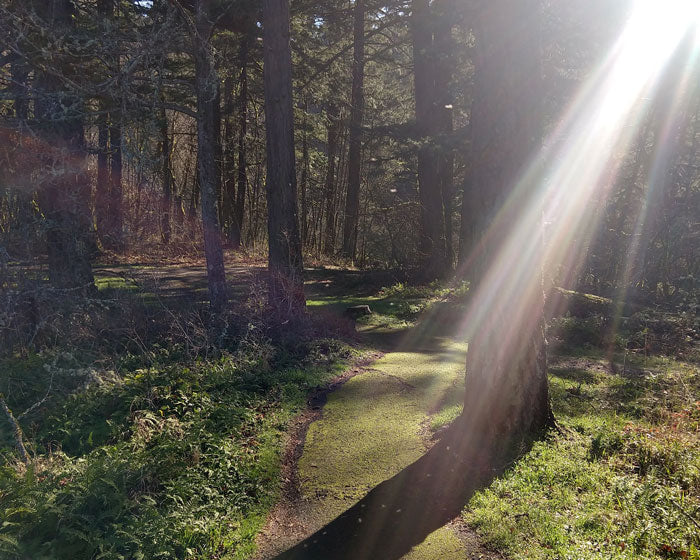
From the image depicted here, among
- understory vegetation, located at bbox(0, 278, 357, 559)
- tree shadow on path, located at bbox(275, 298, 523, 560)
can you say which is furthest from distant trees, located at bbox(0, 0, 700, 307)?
understory vegetation, located at bbox(0, 278, 357, 559)

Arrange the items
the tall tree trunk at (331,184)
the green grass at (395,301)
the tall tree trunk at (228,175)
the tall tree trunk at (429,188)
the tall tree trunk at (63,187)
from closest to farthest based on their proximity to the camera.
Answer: the tall tree trunk at (63,187)
the green grass at (395,301)
the tall tree trunk at (429,188)
the tall tree trunk at (228,175)
the tall tree trunk at (331,184)

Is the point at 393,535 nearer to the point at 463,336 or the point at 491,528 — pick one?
the point at 491,528

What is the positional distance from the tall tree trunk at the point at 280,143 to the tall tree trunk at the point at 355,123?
6.83 meters

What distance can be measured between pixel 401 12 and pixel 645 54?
8786 mm

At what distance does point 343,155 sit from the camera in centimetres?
2955

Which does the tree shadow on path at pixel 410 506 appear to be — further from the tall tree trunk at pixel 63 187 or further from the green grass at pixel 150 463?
the tall tree trunk at pixel 63 187

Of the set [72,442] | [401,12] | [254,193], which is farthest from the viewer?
[254,193]

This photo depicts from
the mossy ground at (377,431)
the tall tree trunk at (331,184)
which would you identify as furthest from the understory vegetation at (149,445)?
the tall tree trunk at (331,184)

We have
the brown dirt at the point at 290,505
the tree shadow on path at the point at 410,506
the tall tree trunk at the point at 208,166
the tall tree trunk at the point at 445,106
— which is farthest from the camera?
the tall tree trunk at the point at 445,106

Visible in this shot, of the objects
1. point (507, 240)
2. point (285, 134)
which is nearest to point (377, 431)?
point (507, 240)

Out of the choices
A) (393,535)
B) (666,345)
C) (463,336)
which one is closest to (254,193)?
(463,336)

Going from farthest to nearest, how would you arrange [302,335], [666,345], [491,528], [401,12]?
[401,12] < [666,345] < [302,335] < [491,528]

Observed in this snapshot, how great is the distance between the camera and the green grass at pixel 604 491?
338 cm

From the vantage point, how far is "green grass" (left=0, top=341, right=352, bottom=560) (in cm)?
349
